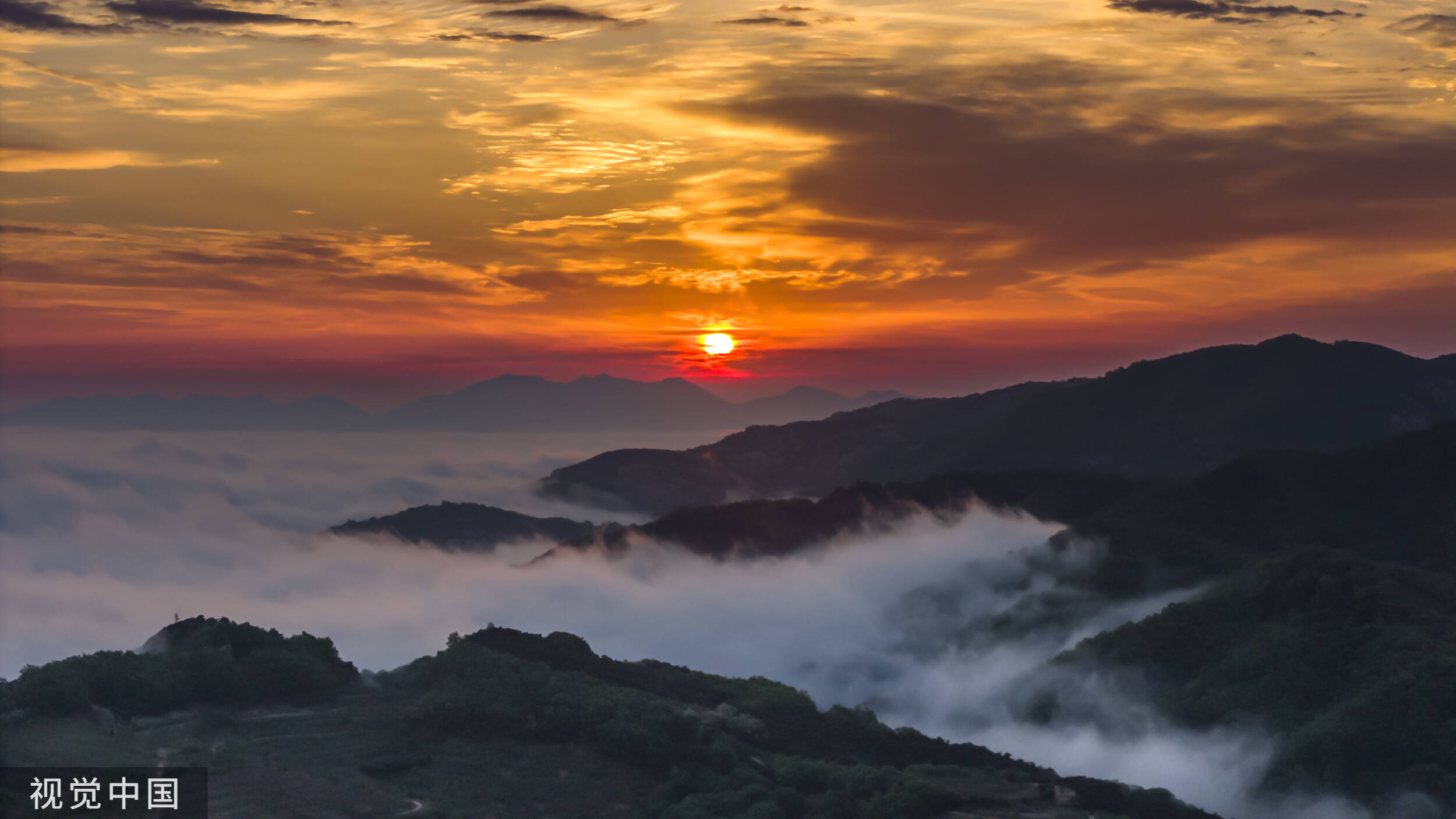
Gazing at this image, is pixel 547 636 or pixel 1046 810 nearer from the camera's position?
pixel 1046 810

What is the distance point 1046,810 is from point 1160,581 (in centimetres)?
6823

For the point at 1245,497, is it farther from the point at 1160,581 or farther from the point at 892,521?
the point at 892,521

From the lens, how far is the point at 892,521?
194750 millimetres

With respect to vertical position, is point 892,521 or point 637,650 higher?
point 892,521

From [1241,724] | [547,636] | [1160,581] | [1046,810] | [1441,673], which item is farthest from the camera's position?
[1160,581]

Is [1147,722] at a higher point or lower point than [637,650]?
higher

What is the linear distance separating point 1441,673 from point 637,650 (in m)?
117

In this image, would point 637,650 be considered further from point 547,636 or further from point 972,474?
point 547,636

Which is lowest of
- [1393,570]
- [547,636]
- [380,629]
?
[380,629]

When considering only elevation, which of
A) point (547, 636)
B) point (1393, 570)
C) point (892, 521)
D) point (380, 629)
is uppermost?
point (1393, 570)

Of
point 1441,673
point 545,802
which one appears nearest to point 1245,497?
point 1441,673

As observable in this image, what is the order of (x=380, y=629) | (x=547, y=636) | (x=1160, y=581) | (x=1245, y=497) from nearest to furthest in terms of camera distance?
1. (x=547, y=636)
2. (x=1160, y=581)
3. (x=1245, y=497)
4. (x=380, y=629)

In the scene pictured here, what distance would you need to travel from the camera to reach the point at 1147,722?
9344cm

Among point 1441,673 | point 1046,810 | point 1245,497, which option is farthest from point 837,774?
point 1245,497
